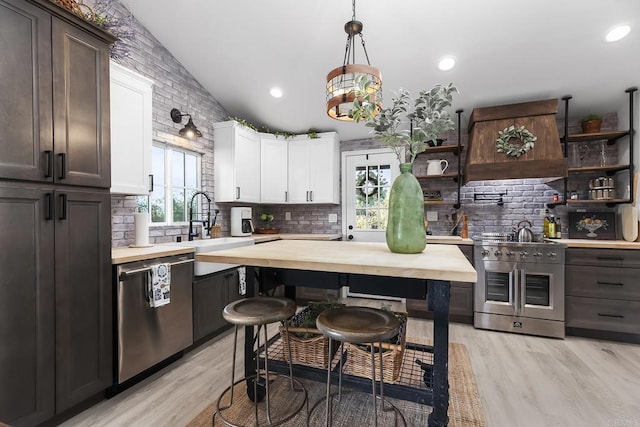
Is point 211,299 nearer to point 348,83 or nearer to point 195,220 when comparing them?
point 195,220

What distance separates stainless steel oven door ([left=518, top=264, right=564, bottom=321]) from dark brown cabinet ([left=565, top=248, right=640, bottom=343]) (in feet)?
0.30

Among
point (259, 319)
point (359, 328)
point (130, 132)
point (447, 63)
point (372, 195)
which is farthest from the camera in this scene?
point (372, 195)

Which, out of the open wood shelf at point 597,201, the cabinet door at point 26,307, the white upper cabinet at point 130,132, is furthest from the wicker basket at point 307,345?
the open wood shelf at point 597,201

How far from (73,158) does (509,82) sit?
3.81m

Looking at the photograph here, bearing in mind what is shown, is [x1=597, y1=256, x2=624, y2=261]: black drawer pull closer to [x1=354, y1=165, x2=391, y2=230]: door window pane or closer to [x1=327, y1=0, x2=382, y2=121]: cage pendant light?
[x1=354, y1=165, x2=391, y2=230]: door window pane

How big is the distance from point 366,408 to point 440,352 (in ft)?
2.55

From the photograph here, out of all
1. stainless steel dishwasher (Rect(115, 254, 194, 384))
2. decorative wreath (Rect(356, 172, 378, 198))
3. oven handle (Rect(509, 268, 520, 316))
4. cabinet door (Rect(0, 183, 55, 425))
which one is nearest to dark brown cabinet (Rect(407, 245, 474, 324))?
oven handle (Rect(509, 268, 520, 316))

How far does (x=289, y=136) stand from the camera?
4.35m

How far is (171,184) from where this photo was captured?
326cm

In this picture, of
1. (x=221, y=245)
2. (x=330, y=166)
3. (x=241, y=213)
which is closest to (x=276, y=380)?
(x=221, y=245)

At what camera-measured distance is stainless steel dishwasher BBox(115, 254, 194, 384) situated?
195 centimetres

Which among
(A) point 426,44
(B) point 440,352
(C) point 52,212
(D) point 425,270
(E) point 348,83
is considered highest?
(A) point 426,44

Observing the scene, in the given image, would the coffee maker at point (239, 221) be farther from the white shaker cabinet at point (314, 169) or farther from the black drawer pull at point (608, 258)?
the black drawer pull at point (608, 258)

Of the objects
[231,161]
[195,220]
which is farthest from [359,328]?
[231,161]
